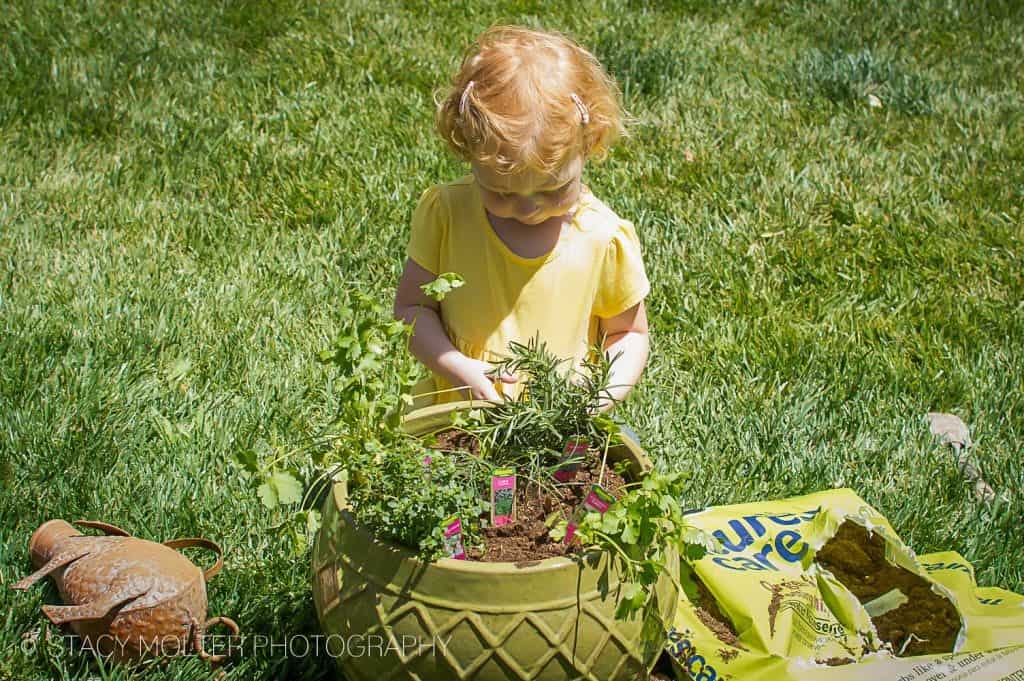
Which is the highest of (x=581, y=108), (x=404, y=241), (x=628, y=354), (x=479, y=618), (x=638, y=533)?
(x=581, y=108)

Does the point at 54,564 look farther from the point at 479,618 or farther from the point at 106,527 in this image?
the point at 479,618

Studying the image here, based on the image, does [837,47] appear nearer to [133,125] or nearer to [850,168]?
[850,168]

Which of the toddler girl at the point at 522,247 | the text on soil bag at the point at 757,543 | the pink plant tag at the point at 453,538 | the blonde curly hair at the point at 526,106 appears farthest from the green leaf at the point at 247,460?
the text on soil bag at the point at 757,543

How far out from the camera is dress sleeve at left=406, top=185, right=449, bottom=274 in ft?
7.47

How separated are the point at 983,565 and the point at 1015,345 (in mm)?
1010

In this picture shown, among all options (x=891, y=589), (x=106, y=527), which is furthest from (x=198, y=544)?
(x=891, y=589)

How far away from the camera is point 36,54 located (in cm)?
424

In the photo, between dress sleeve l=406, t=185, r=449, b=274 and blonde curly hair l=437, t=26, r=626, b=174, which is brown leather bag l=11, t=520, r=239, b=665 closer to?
dress sleeve l=406, t=185, r=449, b=274

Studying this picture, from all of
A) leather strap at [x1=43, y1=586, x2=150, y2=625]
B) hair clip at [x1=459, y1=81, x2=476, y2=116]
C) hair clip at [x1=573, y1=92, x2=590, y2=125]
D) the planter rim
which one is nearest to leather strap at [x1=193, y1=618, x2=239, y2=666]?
leather strap at [x1=43, y1=586, x2=150, y2=625]

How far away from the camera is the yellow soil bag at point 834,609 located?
190cm

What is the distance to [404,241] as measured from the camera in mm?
3416

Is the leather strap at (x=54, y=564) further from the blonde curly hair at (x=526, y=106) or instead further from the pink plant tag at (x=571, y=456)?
the blonde curly hair at (x=526, y=106)

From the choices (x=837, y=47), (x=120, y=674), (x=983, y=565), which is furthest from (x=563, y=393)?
(x=837, y=47)

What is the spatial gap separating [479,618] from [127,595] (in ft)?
2.30
